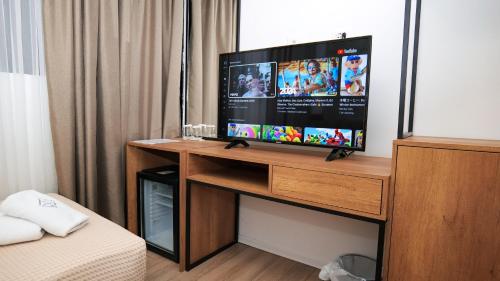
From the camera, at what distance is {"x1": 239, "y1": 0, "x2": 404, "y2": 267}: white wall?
168 cm

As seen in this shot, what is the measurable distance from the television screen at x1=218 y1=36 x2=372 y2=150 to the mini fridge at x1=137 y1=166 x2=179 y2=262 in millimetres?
563

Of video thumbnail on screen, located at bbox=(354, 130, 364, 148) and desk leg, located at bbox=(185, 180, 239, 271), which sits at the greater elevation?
video thumbnail on screen, located at bbox=(354, 130, 364, 148)

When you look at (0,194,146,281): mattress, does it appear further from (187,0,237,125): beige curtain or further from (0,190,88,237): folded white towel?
(187,0,237,125): beige curtain

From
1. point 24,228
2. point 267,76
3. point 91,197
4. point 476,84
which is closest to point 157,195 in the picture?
point 91,197

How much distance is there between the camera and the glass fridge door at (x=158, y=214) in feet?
6.87

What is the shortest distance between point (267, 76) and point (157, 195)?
1.24 metres

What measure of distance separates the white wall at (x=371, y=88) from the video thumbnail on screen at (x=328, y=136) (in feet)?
1.19

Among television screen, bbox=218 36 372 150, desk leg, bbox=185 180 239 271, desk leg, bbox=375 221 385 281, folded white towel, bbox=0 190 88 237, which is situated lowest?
desk leg, bbox=185 180 239 271

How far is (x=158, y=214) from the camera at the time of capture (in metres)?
2.19

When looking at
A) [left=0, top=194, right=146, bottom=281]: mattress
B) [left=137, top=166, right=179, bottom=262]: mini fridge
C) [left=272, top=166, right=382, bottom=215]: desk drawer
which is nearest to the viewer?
[left=0, top=194, right=146, bottom=281]: mattress

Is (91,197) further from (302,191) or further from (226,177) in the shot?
(302,191)

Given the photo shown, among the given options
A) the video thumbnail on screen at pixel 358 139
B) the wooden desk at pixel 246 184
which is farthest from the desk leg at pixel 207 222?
the video thumbnail on screen at pixel 358 139

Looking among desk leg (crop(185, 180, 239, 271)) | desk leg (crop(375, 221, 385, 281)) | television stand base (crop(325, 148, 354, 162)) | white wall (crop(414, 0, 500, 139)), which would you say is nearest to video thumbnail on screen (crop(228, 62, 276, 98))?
television stand base (crop(325, 148, 354, 162))

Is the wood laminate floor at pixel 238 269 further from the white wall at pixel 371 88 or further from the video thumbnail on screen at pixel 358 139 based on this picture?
the video thumbnail on screen at pixel 358 139
